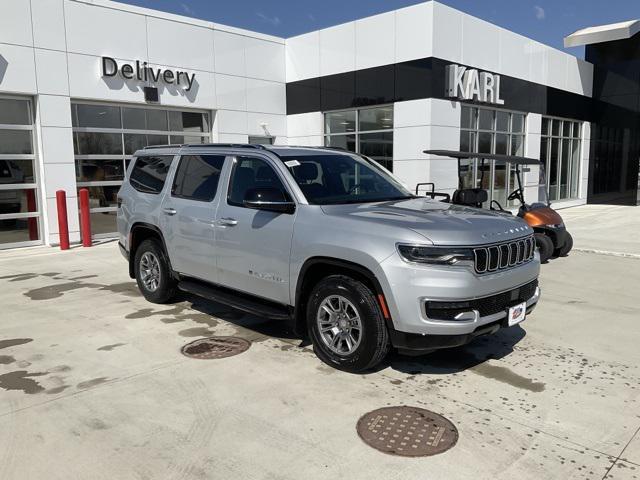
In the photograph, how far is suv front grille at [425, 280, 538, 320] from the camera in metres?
3.96

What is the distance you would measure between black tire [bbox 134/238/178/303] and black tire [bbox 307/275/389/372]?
247cm

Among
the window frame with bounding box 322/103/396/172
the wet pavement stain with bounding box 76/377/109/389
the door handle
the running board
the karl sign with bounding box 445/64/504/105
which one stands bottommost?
the wet pavement stain with bounding box 76/377/109/389

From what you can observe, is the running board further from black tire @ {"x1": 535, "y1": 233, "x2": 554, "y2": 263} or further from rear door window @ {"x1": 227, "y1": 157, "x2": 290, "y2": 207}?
black tire @ {"x1": 535, "y1": 233, "x2": 554, "y2": 263}

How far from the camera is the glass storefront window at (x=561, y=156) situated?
19500mm

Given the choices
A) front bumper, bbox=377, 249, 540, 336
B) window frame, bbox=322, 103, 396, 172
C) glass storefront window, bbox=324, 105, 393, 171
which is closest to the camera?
front bumper, bbox=377, 249, 540, 336

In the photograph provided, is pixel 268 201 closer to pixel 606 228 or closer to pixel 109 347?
pixel 109 347

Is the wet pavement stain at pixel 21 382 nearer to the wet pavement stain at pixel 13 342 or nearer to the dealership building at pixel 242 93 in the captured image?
the wet pavement stain at pixel 13 342

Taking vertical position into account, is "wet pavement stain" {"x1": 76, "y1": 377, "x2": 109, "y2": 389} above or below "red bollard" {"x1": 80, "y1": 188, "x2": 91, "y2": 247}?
below

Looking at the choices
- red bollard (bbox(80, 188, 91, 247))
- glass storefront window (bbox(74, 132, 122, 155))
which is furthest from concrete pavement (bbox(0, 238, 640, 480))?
glass storefront window (bbox(74, 132, 122, 155))

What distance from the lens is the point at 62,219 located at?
37.7 feet

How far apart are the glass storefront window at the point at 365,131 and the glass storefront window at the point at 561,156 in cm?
746

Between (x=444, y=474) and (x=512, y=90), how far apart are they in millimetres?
15450

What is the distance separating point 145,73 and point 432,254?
11.3 metres

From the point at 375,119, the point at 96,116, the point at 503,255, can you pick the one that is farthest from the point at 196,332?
the point at 375,119
